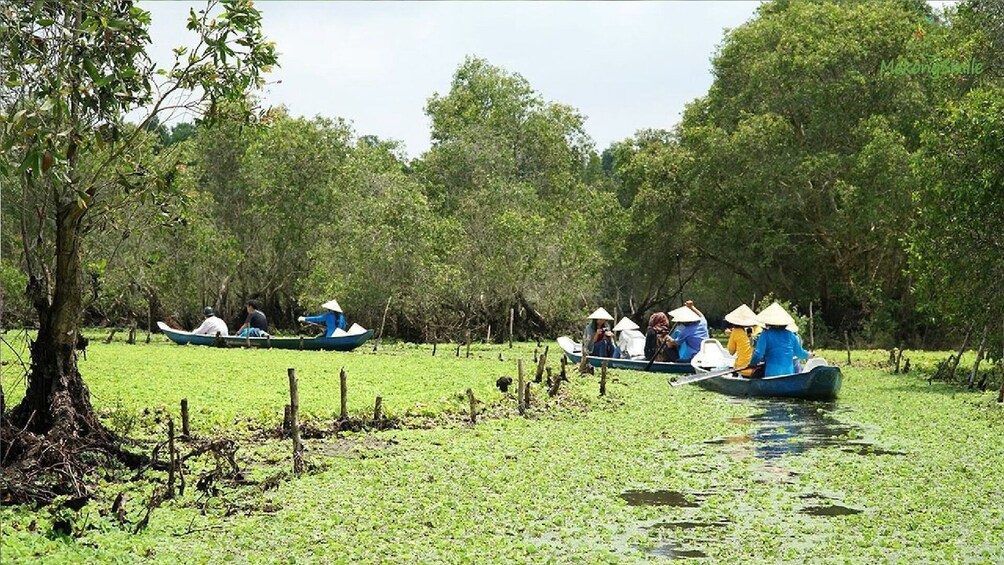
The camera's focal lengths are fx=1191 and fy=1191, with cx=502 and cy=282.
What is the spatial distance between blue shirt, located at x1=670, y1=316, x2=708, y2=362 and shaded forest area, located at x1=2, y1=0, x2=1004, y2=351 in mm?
5135

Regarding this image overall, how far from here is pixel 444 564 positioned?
6.52 meters

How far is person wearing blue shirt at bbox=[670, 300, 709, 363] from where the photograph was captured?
20.3m

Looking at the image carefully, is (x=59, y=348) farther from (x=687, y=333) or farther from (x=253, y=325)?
(x=253, y=325)

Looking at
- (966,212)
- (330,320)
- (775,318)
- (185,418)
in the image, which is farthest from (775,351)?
(330,320)

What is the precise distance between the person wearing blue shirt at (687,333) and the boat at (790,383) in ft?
7.18

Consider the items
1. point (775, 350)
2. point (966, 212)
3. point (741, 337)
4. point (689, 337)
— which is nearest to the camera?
point (966, 212)

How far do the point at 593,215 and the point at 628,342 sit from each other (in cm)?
1236

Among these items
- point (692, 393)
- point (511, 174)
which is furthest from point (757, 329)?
point (511, 174)

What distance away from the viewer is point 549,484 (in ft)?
29.2

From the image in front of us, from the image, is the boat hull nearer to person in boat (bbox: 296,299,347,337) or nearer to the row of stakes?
the row of stakes

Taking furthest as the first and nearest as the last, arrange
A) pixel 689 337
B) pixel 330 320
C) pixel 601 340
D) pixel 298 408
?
pixel 330 320 → pixel 601 340 → pixel 689 337 → pixel 298 408

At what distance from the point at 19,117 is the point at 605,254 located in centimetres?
2984

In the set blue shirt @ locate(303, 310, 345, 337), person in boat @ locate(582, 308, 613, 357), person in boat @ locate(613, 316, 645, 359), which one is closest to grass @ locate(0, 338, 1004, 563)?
person in boat @ locate(582, 308, 613, 357)

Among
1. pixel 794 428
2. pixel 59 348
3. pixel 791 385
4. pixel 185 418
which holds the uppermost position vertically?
pixel 59 348
